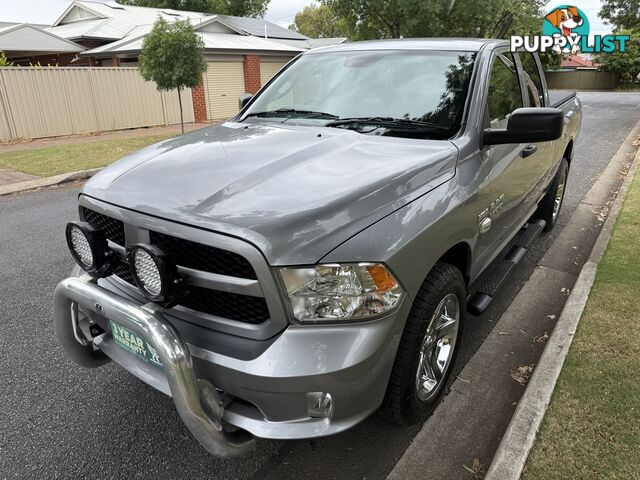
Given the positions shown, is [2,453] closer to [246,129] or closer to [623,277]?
[246,129]

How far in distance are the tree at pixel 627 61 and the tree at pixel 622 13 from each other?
1936 cm

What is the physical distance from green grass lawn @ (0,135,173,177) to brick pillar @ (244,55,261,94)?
9.01 metres

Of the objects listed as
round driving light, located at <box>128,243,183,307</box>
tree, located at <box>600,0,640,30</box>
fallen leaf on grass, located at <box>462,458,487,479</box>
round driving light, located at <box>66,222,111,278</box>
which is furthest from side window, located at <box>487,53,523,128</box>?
tree, located at <box>600,0,640,30</box>

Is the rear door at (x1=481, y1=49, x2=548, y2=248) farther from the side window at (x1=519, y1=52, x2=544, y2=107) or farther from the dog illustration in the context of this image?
the dog illustration

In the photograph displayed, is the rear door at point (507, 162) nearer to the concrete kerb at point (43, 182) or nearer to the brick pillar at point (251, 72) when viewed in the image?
the concrete kerb at point (43, 182)

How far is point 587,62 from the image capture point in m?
51.1

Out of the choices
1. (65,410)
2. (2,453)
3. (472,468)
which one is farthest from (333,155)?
(2,453)

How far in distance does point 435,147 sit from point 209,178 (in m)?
1.19

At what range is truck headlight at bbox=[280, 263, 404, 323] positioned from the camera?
1.90 meters

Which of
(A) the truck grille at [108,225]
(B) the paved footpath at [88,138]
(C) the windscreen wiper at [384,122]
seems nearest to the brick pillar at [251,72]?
(B) the paved footpath at [88,138]

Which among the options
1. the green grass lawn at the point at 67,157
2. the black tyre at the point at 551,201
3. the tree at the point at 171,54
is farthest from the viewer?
the tree at the point at 171,54

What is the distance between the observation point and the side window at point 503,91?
3.24 metres

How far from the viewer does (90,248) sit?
230 cm

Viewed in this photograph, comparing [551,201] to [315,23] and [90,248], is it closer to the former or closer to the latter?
[90,248]
